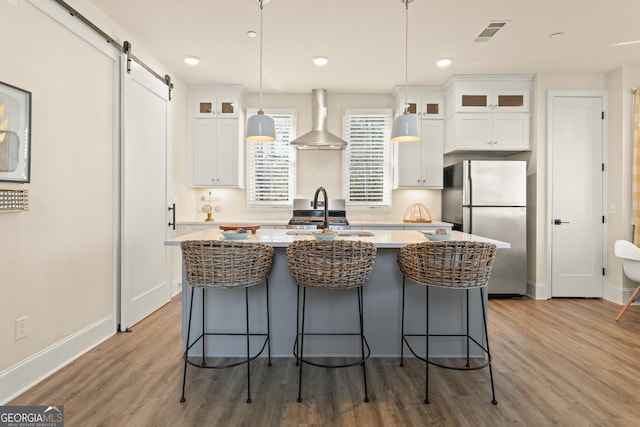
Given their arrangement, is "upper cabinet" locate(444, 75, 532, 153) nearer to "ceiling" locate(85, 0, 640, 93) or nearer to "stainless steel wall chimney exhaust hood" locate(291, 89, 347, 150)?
"ceiling" locate(85, 0, 640, 93)

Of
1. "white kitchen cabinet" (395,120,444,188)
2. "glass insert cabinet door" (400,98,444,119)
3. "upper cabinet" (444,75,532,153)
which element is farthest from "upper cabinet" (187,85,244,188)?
"upper cabinet" (444,75,532,153)

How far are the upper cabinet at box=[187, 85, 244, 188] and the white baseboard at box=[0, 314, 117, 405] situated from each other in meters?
2.42

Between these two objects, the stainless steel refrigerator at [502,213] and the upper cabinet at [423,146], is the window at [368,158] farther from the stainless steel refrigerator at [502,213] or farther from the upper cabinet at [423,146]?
the stainless steel refrigerator at [502,213]

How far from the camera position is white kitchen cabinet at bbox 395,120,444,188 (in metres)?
4.94

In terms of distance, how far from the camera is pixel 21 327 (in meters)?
2.17

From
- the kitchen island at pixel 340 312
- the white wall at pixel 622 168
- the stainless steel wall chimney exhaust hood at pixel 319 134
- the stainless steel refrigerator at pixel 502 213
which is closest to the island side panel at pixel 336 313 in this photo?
the kitchen island at pixel 340 312

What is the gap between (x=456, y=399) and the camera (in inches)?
83.0

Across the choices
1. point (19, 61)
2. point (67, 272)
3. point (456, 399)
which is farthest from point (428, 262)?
point (19, 61)

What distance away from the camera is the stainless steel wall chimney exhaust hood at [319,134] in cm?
466

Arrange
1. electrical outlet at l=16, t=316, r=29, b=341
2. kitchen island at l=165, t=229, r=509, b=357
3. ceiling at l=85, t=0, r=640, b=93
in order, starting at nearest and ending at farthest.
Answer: electrical outlet at l=16, t=316, r=29, b=341 → kitchen island at l=165, t=229, r=509, b=357 → ceiling at l=85, t=0, r=640, b=93

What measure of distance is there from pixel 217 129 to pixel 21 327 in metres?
3.32

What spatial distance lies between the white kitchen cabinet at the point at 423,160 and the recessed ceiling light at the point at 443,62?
88cm

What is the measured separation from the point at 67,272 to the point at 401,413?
239 cm

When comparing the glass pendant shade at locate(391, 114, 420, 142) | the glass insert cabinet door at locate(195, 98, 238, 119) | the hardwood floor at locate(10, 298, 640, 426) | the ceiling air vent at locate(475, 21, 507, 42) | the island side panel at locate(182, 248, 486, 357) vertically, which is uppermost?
the ceiling air vent at locate(475, 21, 507, 42)
